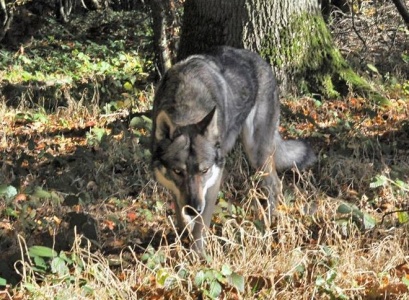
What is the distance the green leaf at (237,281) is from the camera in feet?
14.2

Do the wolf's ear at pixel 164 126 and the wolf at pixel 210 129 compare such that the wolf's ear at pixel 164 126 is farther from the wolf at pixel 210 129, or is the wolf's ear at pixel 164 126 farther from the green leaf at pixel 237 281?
the green leaf at pixel 237 281

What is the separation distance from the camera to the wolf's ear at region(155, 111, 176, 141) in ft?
17.3

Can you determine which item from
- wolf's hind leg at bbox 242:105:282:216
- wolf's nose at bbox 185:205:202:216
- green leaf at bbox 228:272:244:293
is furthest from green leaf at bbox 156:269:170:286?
wolf's hind leg at bbox 242:105:282:216

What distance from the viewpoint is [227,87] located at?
6309mm

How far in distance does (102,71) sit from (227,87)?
28.9 ft

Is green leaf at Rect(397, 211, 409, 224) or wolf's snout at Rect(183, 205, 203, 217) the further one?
green leaf at Rect(397, 211, 409, 224)

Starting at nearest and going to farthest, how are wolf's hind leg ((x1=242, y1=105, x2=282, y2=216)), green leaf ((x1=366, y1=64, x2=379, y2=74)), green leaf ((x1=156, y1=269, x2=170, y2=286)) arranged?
1. green leaf ((x1=156, y1=269, x2=170, y2=286))
2. wolf's hind leg ((x1=242, y1=105, x2=282, y2=216))
3. green leaf ((x1=366, y1=64, x2=379, y2=74))

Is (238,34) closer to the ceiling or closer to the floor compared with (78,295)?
closer to the ceiling

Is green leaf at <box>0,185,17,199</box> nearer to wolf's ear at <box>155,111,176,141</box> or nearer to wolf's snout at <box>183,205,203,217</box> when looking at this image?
wolf's ear at <box>155,111,176,141</box>

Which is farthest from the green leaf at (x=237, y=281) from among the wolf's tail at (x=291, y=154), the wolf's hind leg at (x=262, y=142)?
the wolf's tail at (x=291, y=154)

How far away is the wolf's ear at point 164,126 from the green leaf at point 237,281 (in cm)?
138

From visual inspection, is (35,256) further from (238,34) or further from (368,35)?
(368,35)

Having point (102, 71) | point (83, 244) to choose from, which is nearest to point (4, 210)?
point (83, 244)

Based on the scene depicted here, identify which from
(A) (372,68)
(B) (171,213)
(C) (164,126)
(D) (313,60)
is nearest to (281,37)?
(D) (313,60)
